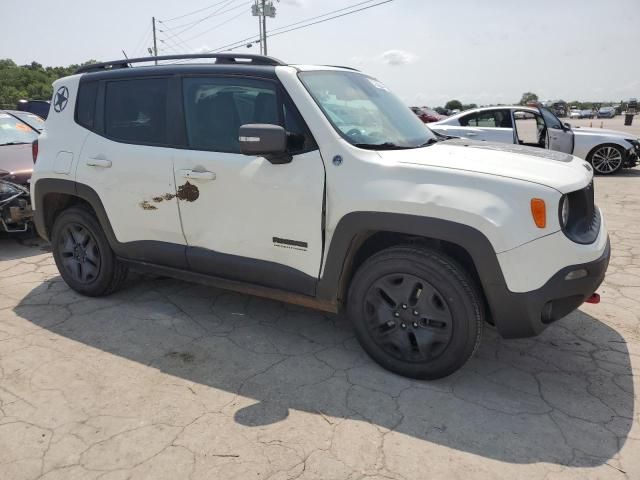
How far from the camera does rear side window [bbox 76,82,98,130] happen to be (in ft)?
12.9

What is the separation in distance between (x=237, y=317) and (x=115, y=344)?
88 centimetres

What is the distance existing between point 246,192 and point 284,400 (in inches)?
50.5

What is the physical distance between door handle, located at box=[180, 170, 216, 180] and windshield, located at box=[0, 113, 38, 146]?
14.9 feet

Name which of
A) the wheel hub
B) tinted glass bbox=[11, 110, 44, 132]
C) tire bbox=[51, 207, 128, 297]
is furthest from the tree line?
the wheel hub

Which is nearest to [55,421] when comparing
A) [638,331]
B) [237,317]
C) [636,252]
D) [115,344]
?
[115,344]

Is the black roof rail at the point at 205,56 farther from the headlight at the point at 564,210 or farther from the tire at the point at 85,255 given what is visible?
the headlight at the point at 564,210

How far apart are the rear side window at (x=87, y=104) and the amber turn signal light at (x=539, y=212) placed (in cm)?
324

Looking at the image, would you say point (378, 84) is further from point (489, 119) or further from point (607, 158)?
point (607, 158)

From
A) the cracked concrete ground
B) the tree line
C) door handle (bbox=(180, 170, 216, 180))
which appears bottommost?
the cracked concrete ground

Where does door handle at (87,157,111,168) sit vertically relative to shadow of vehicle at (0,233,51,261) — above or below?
above

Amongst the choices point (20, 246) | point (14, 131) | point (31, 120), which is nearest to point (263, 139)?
point (20, 246)

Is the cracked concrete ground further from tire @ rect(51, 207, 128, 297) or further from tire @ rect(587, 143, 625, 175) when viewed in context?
tire @ rect(587, 143, 625, 175)

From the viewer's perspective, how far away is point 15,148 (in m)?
6.39

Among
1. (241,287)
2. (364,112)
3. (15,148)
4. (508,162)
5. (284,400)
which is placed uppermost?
(364,112)
